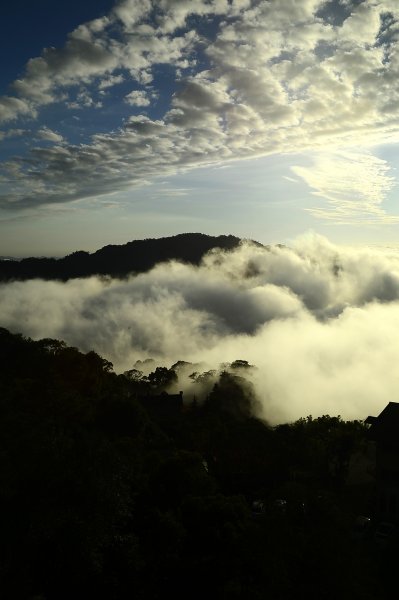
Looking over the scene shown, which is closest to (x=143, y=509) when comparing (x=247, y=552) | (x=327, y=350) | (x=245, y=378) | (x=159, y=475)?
(x=159, y=475)

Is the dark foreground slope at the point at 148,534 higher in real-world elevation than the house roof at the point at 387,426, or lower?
higher

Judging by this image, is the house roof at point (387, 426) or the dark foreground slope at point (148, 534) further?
the house roof at point (387, 426)

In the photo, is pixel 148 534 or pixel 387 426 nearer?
pixel 148 534

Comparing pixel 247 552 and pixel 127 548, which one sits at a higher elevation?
pixel 127 548

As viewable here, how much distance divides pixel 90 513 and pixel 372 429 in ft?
78.0

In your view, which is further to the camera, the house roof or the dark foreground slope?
the house roof

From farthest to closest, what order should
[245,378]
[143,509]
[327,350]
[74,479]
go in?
1. [327,350]
2. [245,378]
3. [143,509]
4. [74,479]

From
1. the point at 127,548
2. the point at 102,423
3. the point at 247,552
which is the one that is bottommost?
the point at 102,423

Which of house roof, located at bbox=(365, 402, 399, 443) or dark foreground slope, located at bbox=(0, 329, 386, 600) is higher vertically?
dark foreground slope, located at bbox=(0, 329, 386, 600)

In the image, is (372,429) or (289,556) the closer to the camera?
(289,556)

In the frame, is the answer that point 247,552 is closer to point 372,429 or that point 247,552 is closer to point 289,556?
point 289,556

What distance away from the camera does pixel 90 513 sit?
13.5 meters

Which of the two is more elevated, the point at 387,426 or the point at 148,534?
the point at 148,534

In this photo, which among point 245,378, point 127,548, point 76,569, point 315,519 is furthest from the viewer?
point 245,378
